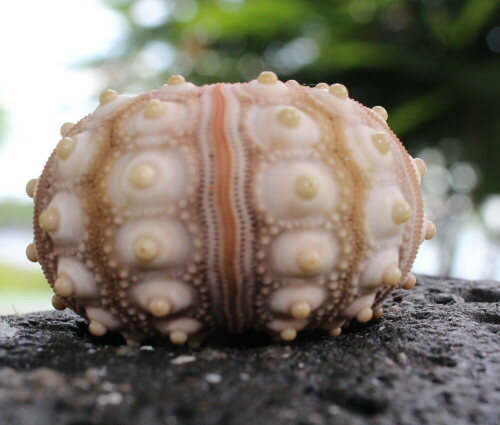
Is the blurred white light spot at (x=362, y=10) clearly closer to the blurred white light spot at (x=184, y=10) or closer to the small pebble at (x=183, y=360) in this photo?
the blurred white light spot at (x=184, y=10)

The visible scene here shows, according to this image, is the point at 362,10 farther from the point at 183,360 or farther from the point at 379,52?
the point at 183,360

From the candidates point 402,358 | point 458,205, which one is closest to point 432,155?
point 458,205

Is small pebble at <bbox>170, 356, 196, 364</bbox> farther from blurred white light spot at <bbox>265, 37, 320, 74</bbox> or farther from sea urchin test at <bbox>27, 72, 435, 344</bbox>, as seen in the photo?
blurred white light spot at <bbox>265, 37, 320, 74</bbox>

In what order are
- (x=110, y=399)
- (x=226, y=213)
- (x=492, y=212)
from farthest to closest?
(x=492, y=212), (x=226, y=213), (x=110, y=399)

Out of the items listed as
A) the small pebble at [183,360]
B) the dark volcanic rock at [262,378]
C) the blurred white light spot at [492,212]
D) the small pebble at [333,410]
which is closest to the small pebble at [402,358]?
the dark volcanic rock at [262,378]

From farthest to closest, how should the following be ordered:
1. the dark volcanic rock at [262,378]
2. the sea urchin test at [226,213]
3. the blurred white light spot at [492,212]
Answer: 1. the blurred white light spot at [492,212]
2. the sea urchin test at [226,213]
3. the dark volcanic rock at [262,378]

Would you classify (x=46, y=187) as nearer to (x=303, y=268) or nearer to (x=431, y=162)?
(x=303, y=268)
